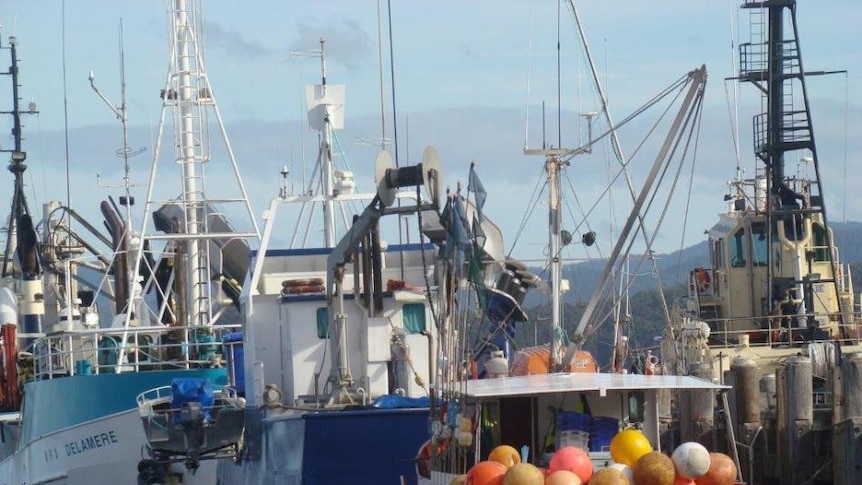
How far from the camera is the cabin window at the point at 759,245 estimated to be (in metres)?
36.0

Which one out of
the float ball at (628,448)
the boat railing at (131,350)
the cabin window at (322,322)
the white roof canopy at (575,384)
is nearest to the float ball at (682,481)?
the float ball at (628,448)

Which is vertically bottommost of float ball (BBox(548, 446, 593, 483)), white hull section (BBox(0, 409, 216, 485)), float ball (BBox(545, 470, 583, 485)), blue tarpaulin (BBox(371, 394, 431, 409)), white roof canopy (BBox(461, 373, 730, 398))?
white hull section (BBox(0, 409, 216, 485))

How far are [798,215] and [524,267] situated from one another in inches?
384

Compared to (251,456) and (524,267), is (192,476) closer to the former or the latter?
(251,456)

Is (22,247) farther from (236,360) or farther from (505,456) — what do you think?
(505,456)

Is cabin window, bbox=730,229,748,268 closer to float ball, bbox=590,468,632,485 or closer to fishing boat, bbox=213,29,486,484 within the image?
fishing boat, bbox=213,29,486,484

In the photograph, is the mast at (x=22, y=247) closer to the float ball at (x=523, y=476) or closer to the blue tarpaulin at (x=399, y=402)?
the blue tarpaulin at (x=399, y=402)

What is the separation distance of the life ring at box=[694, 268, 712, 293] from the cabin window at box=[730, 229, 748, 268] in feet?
6.05

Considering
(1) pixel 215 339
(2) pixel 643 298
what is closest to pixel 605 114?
(1) pixel 215 339

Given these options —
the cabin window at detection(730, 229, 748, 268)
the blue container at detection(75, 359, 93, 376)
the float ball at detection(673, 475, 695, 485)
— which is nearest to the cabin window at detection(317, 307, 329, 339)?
the blue container at detection(75, 359, 93, 376)

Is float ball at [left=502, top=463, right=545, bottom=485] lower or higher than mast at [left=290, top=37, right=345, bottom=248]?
lower

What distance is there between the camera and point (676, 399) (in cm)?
2600

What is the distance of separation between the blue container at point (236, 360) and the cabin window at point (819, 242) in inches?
491

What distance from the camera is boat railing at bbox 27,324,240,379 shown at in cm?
3036
